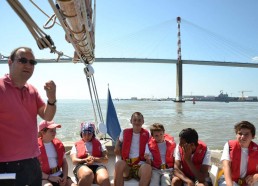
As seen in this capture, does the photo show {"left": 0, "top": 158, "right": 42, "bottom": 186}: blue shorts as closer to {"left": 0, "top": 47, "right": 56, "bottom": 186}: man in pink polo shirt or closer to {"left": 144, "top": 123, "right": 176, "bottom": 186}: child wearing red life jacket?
{"left": 0, "top": 47, "right": 56, "bottom": 186}: man in pink polo shirt

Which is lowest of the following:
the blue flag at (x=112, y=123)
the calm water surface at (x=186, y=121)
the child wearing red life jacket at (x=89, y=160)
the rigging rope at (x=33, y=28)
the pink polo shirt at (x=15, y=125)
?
the calm water surface at (x=186, y=121)

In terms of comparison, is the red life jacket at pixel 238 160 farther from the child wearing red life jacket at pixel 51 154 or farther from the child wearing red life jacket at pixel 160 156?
the child wearing red life jacket at pixel 51 154

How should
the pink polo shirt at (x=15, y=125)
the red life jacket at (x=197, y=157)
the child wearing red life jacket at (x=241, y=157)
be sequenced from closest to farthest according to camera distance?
the pink polo shirt at (x=15, y=125) → the child wearing red life jacket at (x=241, y=157) → the red life jacket at (x=197, y=157)

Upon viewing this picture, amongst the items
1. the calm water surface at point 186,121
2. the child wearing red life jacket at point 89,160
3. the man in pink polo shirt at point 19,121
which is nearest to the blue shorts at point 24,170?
the man in pink polo shirt at point 19,121

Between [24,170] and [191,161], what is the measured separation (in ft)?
5.20

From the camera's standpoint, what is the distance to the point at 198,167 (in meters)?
2.54

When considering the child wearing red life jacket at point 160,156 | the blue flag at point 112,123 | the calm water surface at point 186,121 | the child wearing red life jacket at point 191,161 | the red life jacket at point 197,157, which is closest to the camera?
the child wearing red life jacket at point 191,161

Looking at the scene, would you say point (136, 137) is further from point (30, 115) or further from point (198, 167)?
point (30, 115)

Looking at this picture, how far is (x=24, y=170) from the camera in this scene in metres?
1.30

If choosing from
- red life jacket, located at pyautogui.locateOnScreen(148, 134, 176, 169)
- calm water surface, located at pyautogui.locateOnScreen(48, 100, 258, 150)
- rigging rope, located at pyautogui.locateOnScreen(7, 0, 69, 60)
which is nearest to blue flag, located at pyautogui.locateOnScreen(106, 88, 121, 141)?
red life jacket, located at pyautogui.locateOnScreen(148, 134, 176, 169)

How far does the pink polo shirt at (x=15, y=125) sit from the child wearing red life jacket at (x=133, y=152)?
4.49 feet

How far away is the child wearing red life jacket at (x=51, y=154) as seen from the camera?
2.39 meters

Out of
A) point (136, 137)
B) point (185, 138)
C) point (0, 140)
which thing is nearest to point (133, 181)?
point (136, 137)

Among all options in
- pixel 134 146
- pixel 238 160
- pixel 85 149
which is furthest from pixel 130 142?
pixel 238 160
